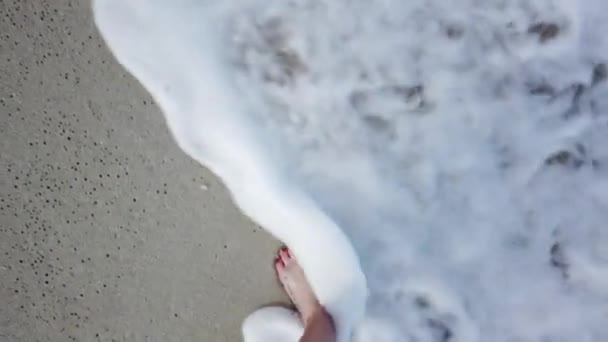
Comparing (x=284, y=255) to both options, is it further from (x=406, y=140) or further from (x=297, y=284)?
(x=406, y=140)

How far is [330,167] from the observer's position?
1.12 meters

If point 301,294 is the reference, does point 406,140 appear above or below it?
above

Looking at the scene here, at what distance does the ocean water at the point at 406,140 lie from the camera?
1104mm

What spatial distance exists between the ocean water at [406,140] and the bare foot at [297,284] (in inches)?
0.5

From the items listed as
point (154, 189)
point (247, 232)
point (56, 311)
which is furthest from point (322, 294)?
point (56, 311)

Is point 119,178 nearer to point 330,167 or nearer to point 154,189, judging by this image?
point 154,189

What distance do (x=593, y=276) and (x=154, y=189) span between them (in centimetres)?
67

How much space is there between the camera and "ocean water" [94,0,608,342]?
110 cm

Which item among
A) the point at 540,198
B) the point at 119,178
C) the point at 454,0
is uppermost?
the point at 454,0

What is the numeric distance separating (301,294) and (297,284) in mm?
16

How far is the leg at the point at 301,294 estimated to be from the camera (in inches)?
44.1

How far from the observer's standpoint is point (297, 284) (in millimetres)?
1142

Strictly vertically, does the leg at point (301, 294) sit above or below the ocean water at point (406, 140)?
below

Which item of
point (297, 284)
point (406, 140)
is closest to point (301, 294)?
point (297, 284)
